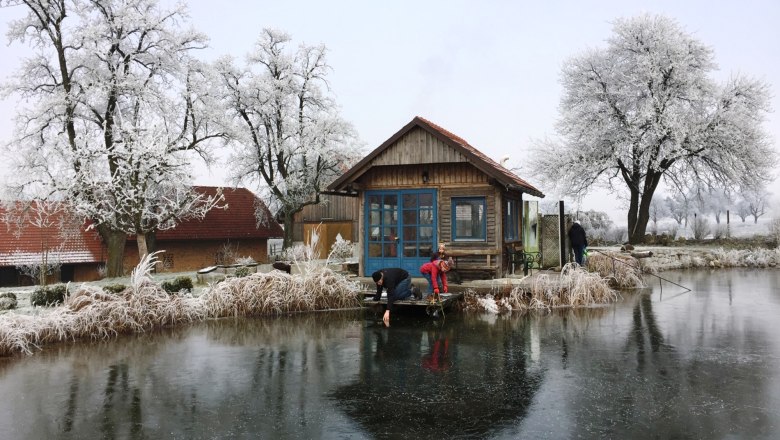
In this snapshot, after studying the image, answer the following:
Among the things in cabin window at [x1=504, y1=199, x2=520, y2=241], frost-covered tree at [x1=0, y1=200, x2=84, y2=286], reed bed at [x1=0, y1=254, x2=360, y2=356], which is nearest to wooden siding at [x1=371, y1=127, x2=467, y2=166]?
cabin window at [x1=504, y1=199, x2=520, y2=241]

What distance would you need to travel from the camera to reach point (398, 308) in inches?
594

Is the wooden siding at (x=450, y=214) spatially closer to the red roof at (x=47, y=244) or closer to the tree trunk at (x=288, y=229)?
the tree trunk at (x=288, y=229)

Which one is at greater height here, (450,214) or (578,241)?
(450,214)

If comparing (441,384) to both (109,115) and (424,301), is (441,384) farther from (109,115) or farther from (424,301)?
(109,115)

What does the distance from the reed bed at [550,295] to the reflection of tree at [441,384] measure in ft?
10.1

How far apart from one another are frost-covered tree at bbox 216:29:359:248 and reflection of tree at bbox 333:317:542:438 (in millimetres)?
22233

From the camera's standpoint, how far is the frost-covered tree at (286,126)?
3247cm

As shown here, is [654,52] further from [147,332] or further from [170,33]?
[147,332]

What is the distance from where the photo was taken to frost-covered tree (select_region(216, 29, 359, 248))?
107 feet

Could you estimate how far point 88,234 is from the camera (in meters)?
30.5

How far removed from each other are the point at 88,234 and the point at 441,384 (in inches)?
1103

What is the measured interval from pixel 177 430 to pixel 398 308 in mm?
8935

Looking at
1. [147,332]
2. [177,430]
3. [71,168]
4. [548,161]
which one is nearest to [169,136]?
[71,168]

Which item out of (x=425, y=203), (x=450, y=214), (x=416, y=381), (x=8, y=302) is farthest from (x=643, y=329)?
(x=8, y=302)
